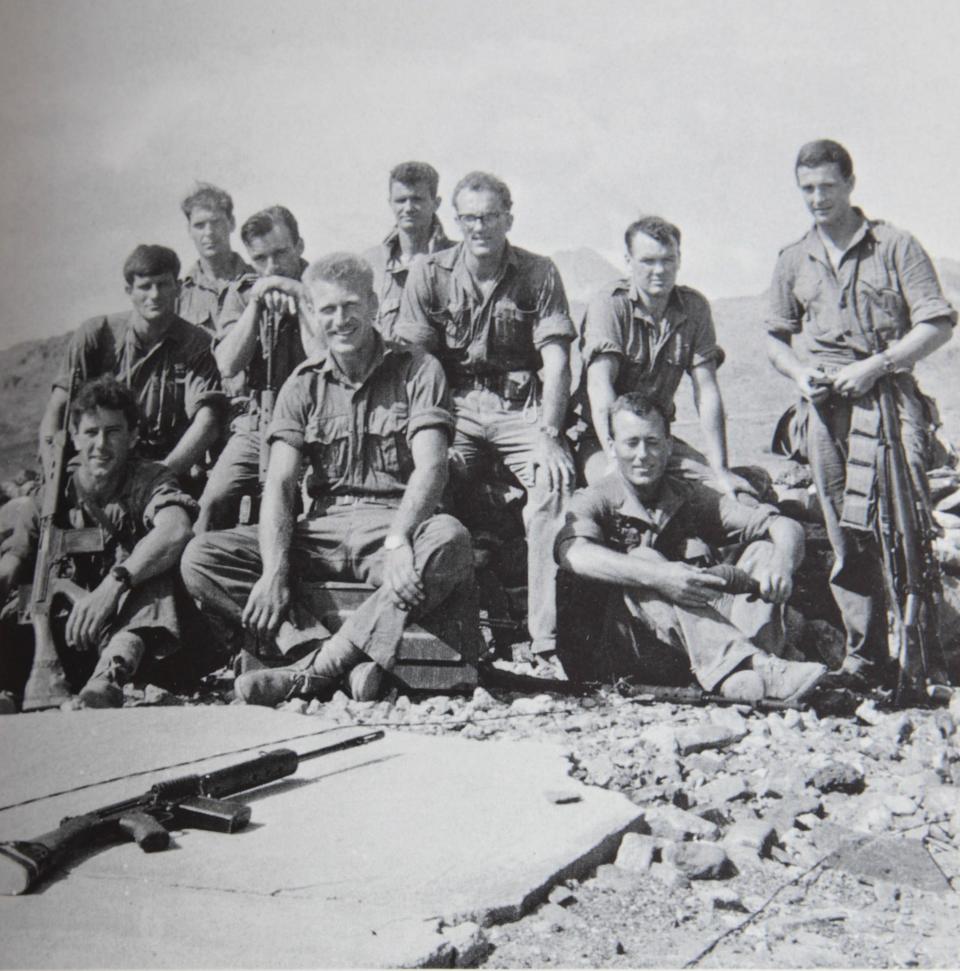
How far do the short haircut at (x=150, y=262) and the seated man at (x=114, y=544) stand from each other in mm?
656

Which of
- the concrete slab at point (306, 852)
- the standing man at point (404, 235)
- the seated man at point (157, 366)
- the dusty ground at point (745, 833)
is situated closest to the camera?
the concrete slab at point (306, 852)

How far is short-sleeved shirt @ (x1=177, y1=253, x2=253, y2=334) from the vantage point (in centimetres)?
613

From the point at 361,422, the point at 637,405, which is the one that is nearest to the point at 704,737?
the point at 637,405

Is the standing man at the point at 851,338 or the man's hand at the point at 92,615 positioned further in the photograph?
the standing man at the point at 851,338

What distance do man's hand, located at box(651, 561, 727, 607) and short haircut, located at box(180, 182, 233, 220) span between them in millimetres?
2751

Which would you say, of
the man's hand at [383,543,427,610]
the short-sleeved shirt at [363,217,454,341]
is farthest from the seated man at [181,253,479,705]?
the short-sleeved shirt at [363,217,454,341]

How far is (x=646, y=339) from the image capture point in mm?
5336

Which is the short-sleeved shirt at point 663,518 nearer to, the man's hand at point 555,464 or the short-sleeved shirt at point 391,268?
the man's hand at point 555,464

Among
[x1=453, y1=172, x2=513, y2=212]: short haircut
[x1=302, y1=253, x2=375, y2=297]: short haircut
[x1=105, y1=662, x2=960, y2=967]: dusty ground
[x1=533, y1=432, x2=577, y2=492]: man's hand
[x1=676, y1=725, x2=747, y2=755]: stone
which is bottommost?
[x1=105, y1=662, x2=960, y2=967]: dusty ground

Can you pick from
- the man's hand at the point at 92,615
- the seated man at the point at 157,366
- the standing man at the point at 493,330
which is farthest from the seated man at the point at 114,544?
the standing man at the point at 493,330

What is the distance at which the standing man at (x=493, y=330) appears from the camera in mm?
5211

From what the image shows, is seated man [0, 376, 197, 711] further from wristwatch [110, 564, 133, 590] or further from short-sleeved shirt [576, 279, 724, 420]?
short-sleeved shirt [576, 279, 724, 420]

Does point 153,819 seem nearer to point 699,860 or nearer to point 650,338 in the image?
point 699,860

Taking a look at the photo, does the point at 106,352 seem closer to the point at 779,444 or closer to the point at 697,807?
the point at 779,444
